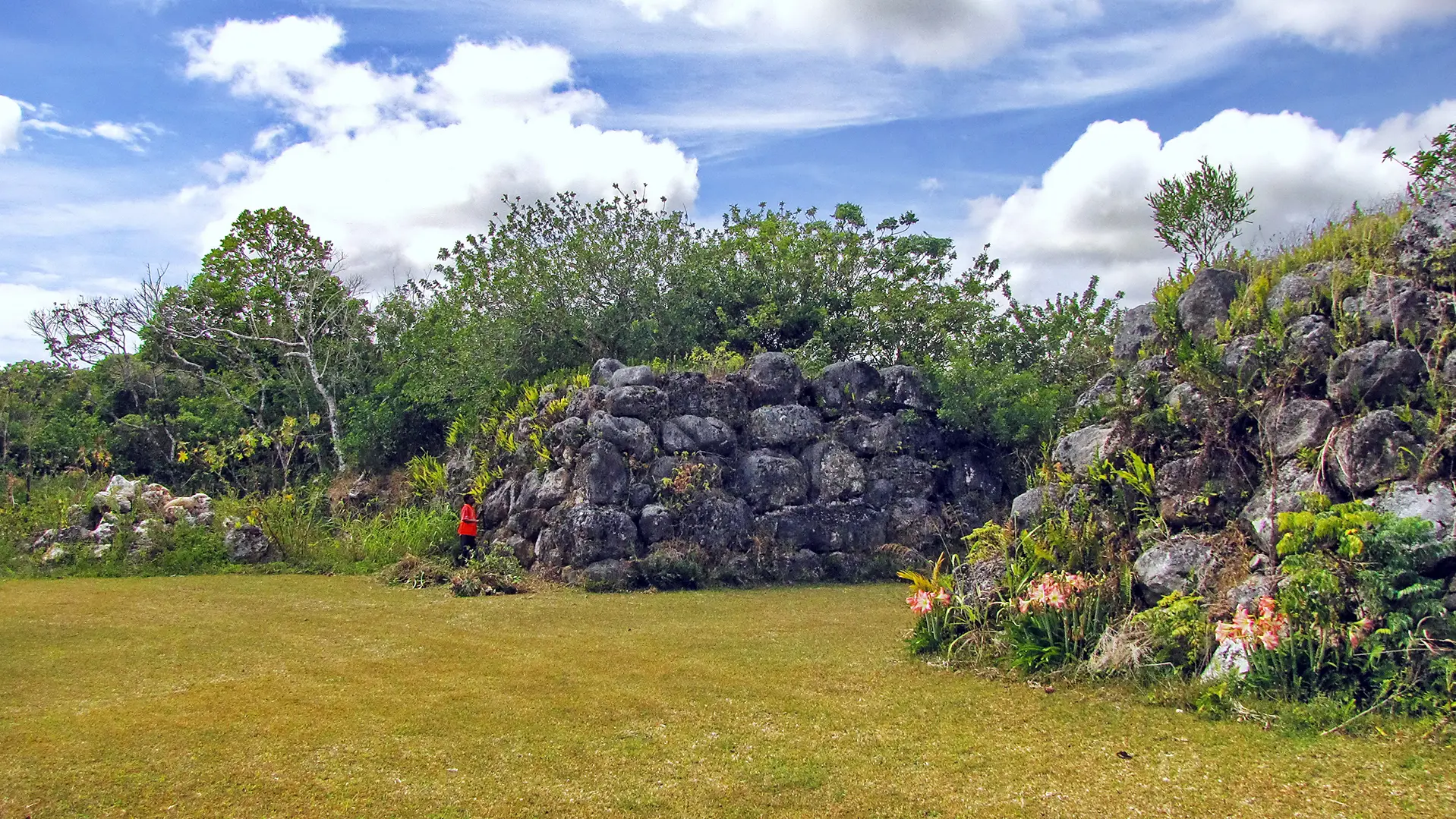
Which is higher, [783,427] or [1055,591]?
[783,427]

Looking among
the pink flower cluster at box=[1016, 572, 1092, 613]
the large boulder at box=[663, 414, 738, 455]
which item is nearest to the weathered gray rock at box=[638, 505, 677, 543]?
the large boulder at box=[663, 414, 738, 455]

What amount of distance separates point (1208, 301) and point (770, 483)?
20.1 feet

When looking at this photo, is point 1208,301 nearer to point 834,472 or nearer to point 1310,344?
point 1310,344

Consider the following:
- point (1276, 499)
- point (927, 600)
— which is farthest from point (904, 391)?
point (1276, 499)

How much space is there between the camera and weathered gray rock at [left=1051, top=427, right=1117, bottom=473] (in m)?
7.75

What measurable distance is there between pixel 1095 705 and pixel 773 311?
1063 cm

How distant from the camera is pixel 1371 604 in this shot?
5.30 m

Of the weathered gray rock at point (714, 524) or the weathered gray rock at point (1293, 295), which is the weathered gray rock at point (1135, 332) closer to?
the weathered gray rock at point (1293, 295)

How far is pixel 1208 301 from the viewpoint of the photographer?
8062mm

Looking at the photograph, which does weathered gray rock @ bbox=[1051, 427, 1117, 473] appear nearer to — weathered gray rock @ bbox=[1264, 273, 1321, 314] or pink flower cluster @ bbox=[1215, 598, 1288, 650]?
weathered gray rock @ bbox=[1264, 273, 1321, 314]

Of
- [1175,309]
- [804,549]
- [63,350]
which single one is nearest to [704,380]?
[804,549]

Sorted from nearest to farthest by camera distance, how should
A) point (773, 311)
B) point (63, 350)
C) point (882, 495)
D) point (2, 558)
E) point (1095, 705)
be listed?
point (1095, 705) < point (2, 558) < point (882, 495) < point (773, 311) < point (63, 350)

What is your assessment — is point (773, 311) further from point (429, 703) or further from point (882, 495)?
point (429, 703)

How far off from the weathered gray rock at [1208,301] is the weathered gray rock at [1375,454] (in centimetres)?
186
